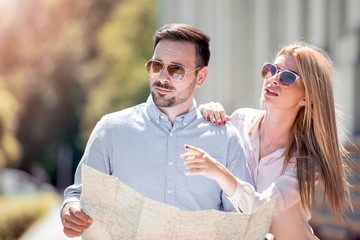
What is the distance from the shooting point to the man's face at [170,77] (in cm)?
252

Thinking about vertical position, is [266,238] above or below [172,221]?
below

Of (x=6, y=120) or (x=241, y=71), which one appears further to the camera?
(x=6, y=120)

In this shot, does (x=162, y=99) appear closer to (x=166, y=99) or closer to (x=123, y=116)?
(x=166, y=99)

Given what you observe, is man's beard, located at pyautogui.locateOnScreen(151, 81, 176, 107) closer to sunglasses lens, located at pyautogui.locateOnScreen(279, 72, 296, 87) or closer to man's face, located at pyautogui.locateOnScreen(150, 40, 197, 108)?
man's face, located at pyautogui.locateOnScreen(150, 40, 197, 108)

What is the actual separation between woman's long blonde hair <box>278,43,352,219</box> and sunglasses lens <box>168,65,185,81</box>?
67 cm

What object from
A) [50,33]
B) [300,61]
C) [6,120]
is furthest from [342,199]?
[50,33]

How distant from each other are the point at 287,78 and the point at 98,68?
30.3m

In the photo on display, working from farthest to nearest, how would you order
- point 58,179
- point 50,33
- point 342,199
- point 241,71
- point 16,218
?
point 50,33 < point 58,179 < point 16,218 < point 241,71 < point 342,199

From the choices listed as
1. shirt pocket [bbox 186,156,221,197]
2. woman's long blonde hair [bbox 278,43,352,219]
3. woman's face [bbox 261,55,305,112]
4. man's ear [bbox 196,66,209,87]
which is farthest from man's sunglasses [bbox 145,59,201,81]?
woman's long blonde hair [bbox 278,43,352,219]

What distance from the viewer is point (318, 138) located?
283cm

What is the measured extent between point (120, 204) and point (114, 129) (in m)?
0.58

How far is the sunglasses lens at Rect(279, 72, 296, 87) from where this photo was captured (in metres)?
2.87

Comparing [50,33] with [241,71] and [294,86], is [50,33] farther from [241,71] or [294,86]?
[294,86]

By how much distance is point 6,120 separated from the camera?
14.6 m
